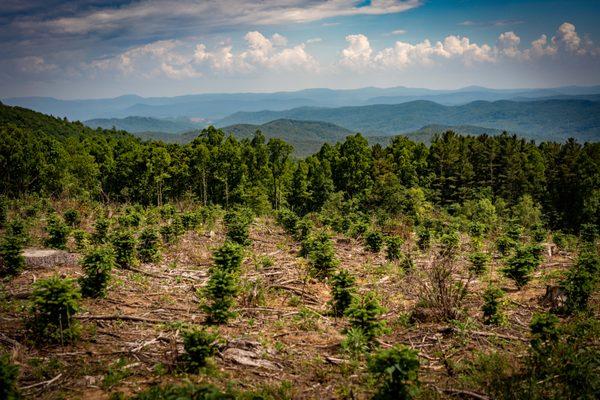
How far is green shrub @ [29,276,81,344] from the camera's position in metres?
7.89

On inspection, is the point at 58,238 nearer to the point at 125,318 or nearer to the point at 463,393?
the point at 125,318

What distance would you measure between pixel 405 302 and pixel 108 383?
359 inches

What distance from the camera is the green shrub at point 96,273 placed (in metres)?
10.6

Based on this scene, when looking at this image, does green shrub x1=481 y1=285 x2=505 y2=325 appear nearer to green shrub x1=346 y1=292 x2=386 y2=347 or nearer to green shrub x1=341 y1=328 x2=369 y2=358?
green shrub x1=346 y1=292 x2=386 y2=347

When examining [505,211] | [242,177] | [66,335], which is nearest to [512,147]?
[505,211]

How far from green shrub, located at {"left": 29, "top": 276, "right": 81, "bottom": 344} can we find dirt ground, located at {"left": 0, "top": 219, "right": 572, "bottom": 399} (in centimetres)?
29

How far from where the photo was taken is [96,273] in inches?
428

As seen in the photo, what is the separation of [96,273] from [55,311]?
2.85m

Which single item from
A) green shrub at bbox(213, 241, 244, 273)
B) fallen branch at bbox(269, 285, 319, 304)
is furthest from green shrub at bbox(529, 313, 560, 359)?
green shrub at bbox(213, 241, 244, 273)

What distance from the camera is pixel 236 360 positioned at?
26.5ft

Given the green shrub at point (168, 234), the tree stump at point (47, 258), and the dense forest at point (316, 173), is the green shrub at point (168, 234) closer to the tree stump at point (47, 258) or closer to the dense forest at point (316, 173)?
the tree stump at point (47, 258)

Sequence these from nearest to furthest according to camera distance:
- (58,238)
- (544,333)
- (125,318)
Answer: (544,333) < (125,318) < (58,238)

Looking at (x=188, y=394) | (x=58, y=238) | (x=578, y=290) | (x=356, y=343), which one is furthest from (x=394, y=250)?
(x=58, y=238)

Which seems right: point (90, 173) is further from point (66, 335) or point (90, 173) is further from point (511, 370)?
point (511, 370)
